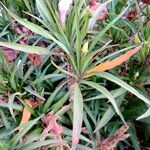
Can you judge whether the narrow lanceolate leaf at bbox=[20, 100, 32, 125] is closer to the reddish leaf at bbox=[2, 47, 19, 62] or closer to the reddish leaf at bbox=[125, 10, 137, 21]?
the reddish leaf at bbox=[2, 47, 19, 62]

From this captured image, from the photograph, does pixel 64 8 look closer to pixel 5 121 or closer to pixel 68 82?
pixel 68 82

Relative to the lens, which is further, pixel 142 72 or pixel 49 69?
pixel 49 69

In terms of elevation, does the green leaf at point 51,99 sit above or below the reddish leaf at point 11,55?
below

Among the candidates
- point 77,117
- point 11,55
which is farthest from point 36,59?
point 77,117

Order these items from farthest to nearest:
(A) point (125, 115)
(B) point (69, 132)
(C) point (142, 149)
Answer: (C) point (142, 149), (A) point (125, 115), (B) point (69, 132)

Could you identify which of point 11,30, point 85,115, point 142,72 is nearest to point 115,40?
point 142,72

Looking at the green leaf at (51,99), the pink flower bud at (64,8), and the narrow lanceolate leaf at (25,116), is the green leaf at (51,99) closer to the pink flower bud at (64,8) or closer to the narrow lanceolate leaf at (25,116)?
the narrow lanceolate leaf at (25,116)

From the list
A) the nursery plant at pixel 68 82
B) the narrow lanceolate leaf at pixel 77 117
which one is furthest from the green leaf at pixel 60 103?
the narrow lanceolate leaf at pixel 77 117

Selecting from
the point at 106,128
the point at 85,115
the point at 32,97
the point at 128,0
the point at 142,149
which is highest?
the point at 128,0

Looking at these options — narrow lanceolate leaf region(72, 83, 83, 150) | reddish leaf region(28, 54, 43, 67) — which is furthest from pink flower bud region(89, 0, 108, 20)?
narrow lanceolate leaf region(72, 83, 83, 150)

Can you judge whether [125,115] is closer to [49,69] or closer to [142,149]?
[142,149]
